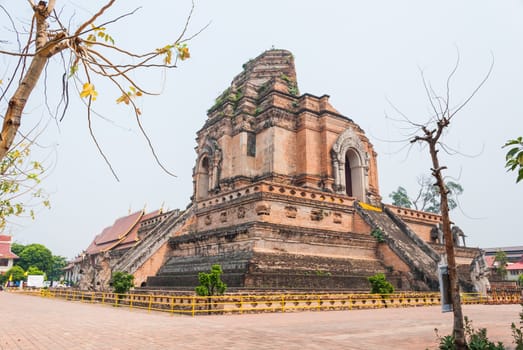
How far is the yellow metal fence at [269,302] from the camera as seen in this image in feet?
38.9

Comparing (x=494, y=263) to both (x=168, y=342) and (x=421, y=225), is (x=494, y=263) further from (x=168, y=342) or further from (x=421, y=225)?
(x=168, y=342)

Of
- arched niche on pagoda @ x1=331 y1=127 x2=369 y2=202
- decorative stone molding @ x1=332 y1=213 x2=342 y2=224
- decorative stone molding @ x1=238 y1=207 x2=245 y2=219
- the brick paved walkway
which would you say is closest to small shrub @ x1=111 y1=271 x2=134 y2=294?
the brick paved walkway

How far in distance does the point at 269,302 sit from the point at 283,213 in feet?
20.9

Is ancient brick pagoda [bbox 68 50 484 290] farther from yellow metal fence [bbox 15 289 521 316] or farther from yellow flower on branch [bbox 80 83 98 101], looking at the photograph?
yellow flower on branch [bbox 80 83 98 101]

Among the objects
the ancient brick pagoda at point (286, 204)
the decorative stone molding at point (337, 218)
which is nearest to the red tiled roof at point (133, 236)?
the ancient brick pagoda at point (286, 204)

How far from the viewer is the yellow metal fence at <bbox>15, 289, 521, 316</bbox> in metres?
11.9

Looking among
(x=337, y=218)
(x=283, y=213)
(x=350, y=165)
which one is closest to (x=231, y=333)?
(x=283, y=213)

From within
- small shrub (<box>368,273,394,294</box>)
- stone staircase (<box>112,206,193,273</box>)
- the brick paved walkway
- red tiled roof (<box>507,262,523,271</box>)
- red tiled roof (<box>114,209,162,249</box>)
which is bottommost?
the brick paved walkway

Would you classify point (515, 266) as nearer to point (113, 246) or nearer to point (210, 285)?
point (113, 246)

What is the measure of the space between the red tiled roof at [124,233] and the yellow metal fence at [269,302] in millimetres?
14929

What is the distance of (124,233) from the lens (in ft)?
111

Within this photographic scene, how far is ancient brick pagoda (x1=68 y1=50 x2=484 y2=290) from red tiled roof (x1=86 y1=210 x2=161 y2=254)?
7.49 meters

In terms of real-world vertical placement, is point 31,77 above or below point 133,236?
below

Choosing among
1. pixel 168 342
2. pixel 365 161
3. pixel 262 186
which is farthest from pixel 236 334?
pixel 365 161
